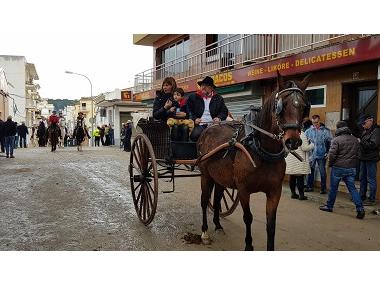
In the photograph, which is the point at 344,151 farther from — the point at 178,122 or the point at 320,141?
the point at 178,122

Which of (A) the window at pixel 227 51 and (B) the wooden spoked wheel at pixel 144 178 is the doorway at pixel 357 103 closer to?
(A) the window at pixel 227 51

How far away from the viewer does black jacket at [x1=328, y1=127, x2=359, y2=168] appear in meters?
7.25

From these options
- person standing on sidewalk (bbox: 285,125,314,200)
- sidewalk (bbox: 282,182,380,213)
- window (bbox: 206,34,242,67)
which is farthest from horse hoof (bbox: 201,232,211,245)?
window (bbox: 206,34,242,67)

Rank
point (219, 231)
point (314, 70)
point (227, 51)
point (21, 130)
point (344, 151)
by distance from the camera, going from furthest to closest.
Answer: point (21, 130)
point (227, 51)
point (314, 70)
point (344, 151)
point (219, 231)

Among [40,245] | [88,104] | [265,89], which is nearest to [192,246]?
[40,245]

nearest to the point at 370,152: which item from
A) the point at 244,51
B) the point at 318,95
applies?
the point at 318,95

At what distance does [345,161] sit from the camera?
729 cm

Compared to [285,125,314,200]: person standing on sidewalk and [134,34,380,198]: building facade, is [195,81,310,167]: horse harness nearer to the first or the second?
[285,125,314,200]: person standing on sidewalk

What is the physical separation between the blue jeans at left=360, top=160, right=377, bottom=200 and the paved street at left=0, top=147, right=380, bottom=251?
0.48 metres

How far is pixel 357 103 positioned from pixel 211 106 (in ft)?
16.2

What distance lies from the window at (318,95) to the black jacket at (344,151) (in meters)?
2.80

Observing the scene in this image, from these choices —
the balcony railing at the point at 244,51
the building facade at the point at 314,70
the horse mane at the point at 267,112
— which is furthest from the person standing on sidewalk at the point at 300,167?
the horse mane at the point at 267,112

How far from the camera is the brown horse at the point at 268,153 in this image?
3760 mm

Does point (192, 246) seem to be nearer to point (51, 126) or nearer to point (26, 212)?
point (26, 212)
